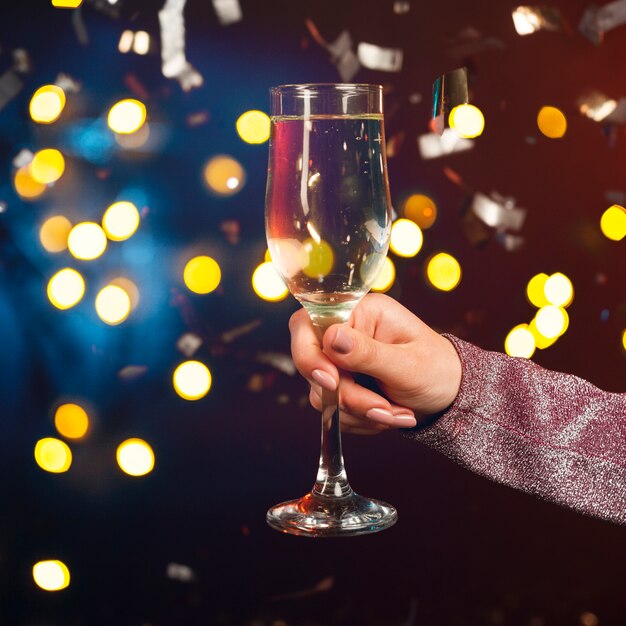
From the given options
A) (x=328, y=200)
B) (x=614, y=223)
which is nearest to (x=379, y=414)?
(x=328, y=200)

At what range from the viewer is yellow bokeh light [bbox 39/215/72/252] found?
125cm

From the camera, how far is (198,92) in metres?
1.26

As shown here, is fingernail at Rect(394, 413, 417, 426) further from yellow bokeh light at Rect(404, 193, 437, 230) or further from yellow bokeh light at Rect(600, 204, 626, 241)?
yellow bokeh light at Rect(600, 204, 626, 241)

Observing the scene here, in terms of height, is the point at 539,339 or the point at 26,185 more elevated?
the point at 26,185

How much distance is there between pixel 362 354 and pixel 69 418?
0.73 metres

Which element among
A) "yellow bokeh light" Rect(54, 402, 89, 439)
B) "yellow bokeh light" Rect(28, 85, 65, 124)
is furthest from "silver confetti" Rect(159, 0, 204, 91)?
"yellow bokeh light" Rect(54, 402, 89, 439)

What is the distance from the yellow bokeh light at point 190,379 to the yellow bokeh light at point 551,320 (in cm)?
51

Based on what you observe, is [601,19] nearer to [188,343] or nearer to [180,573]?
[188,343]

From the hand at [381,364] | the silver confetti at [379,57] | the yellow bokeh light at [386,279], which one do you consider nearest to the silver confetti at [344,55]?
the silver confetti at [379,57]

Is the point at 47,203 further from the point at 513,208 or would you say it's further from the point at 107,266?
the point at 513,208

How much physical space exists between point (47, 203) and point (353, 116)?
767 millimetres

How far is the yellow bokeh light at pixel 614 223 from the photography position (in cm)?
137

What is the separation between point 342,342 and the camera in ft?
2.16

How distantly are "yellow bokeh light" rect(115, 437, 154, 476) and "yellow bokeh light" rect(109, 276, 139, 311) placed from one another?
197 mm
